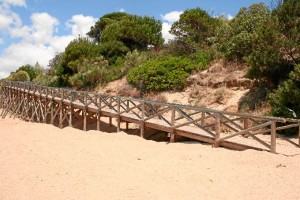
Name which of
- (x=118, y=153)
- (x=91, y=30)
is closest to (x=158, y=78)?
(x=118, y=153)

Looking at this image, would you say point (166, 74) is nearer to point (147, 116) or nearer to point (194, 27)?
point (194, 27)

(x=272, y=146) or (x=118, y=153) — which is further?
(x=118, y=153)

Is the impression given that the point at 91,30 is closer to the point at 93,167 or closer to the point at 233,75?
the point at 233,75

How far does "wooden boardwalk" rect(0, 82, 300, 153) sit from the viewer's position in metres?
10.2

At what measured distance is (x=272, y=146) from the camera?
30.2ft

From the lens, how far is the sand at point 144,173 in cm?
675

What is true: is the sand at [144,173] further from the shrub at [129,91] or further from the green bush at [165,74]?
the shrub at [129,91]

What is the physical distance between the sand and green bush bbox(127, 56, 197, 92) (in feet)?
36.4

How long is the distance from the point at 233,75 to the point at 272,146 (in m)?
10.0

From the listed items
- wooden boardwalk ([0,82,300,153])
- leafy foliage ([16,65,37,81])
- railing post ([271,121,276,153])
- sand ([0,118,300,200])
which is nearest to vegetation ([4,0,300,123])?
wooden boardwalk ([0,82,300,153])

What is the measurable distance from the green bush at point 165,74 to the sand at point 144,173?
36.4 feet

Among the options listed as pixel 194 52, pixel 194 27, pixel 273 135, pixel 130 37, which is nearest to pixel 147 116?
pixel 273 135

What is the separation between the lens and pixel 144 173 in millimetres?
7957

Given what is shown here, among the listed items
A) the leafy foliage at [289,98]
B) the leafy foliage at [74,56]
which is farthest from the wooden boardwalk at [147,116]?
the leafy foliage at [74,56]
